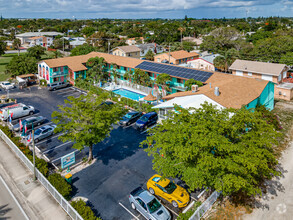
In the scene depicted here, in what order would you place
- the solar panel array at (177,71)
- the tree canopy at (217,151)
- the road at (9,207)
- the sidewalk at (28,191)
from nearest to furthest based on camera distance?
the tree canopy at (217,151), the road at (9,207), the sidewalk at (28,191), the solar panel array at (177,71)


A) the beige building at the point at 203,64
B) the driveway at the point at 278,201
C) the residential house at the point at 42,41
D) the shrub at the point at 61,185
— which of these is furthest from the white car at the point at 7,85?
the residential house at the point at 42,41

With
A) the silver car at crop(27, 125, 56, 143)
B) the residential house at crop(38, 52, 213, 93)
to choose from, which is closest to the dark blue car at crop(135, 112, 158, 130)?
the silver car at crop(27, 125, 56, 143)

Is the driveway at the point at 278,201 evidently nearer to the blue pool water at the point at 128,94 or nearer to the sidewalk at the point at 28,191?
the sidewalk at the point at 28,191

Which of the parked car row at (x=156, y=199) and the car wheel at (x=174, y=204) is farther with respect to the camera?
the car wheel at (x=174, y=204)

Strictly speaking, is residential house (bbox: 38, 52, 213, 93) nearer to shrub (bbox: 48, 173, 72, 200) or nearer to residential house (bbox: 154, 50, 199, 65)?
residential house (bbox: 154, 50, 199, 65)

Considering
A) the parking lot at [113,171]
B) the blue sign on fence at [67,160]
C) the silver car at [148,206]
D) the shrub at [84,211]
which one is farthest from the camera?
the blue sign on fence at [67,160]

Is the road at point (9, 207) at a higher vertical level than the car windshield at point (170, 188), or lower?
lower

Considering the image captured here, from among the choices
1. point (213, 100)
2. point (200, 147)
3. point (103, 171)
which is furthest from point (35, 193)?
point (213, 100)
